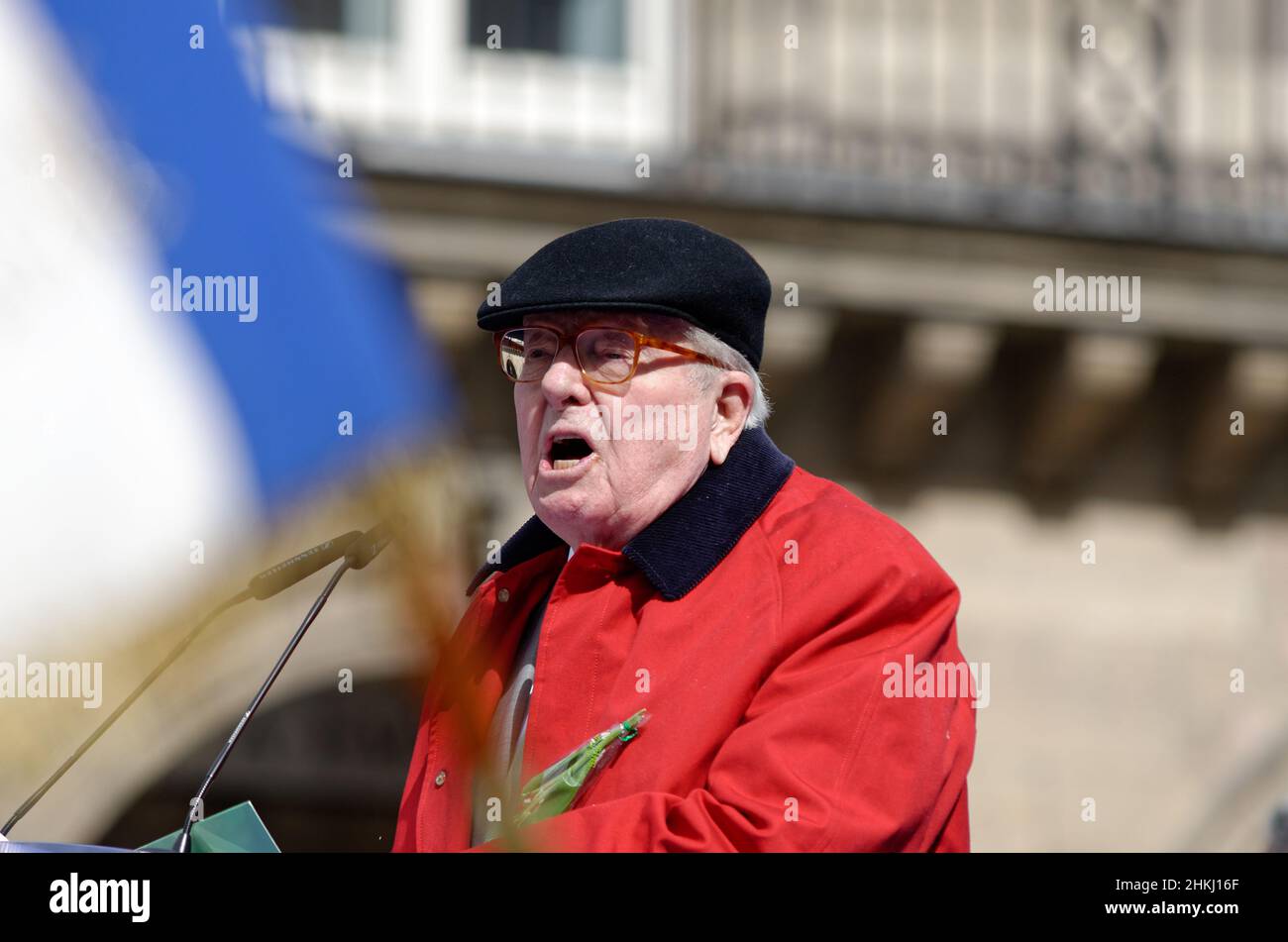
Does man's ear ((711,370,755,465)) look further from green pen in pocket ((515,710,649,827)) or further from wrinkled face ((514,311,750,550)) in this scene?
green pen in pocket ((515,710,649,827))

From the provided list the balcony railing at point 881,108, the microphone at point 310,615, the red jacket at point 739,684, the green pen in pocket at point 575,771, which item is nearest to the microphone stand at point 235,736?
the microphone at point 310,615

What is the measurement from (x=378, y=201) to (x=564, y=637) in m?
5.62

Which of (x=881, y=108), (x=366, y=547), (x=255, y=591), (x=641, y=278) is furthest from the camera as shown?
(x=881, y=108)

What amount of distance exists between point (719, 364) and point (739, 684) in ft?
1.49

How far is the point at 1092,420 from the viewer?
903 cm

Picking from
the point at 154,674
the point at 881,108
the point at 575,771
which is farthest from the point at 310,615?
the point at 881,108

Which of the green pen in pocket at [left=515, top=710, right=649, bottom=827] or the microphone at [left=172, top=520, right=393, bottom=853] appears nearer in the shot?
the microphone at [left=172, top=520, right=393, bottom=853]

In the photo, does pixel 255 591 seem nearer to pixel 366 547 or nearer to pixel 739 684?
pixel 366 547

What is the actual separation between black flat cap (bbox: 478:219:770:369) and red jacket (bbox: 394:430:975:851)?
182 mm

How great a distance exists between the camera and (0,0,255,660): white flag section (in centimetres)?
228

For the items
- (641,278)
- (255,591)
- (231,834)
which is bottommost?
(231,834)

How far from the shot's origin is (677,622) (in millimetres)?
2809

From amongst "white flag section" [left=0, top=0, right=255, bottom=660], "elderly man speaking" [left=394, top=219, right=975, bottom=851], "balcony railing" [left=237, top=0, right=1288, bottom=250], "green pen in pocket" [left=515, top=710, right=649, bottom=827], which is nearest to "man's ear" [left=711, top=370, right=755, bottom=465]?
"elderly man speaking" [left=394, top=219, right=975, bottom=851]

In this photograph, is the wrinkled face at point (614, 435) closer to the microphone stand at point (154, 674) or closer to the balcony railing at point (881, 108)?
the microphone stand at point (154, 674)
